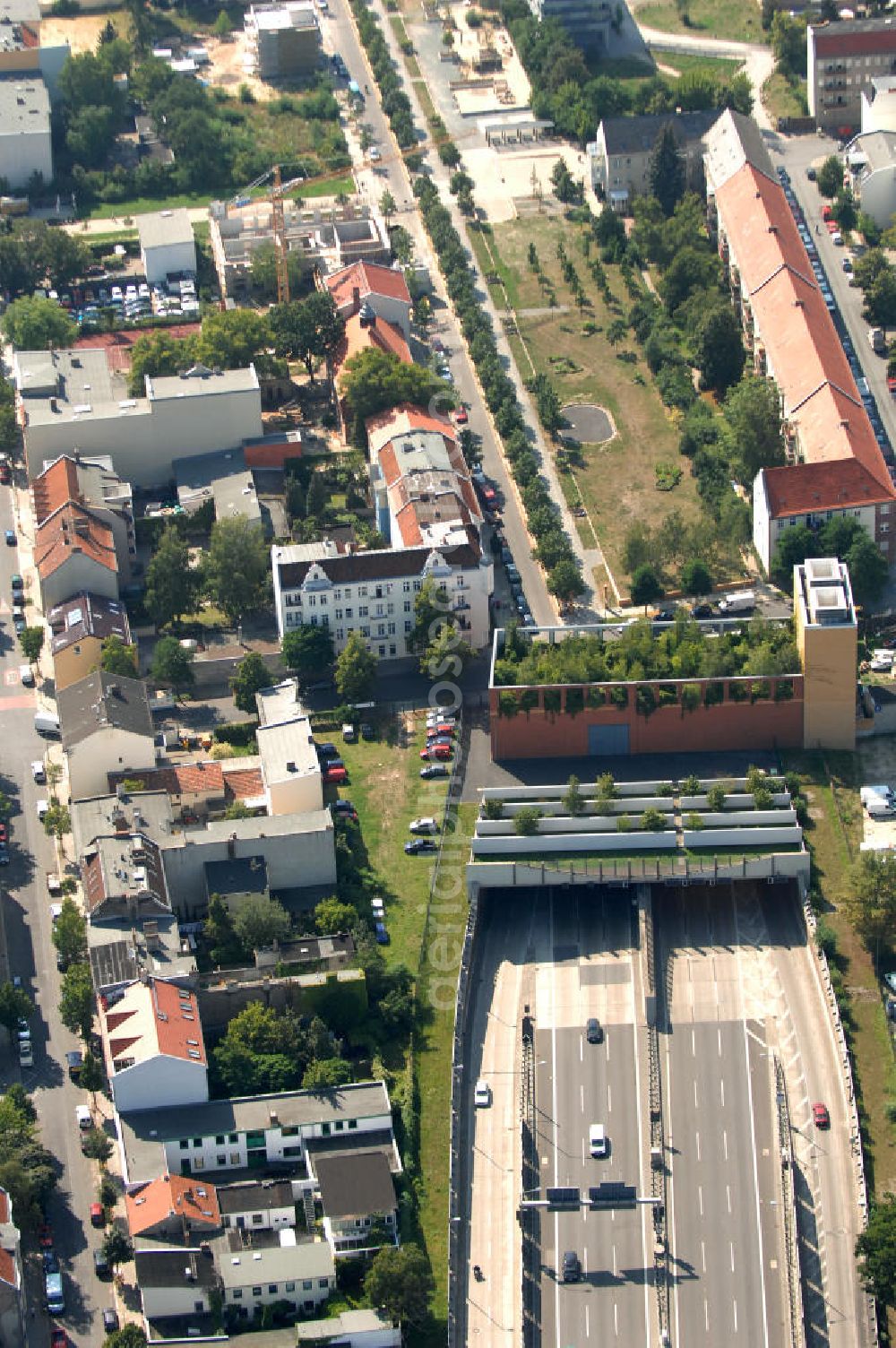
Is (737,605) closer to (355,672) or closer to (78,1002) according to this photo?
(355,672)

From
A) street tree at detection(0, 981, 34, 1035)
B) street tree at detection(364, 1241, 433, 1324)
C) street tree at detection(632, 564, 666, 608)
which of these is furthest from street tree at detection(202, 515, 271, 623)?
street tree at detection(364, 1241, 433, 1324)

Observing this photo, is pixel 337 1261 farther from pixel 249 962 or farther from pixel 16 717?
pixel 16 717

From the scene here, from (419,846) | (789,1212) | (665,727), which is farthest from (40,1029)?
(665,727)

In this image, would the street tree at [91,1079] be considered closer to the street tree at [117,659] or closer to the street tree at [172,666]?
the street tree at [117,659]

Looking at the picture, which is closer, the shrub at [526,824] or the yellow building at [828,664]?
the shrub at [526,824]

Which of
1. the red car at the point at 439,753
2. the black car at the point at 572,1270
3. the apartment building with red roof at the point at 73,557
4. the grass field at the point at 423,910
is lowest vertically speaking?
the black car at the point at 572,1270

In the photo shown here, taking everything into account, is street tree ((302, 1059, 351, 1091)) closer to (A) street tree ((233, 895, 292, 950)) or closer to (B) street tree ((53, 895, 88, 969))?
(A) street tree ((233, 895, 292, 950))

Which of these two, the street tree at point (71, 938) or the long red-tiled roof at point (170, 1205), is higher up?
the street tree at point (71, 938)

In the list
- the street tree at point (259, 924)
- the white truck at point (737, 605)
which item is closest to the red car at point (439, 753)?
the street tree at point (259, 924)
